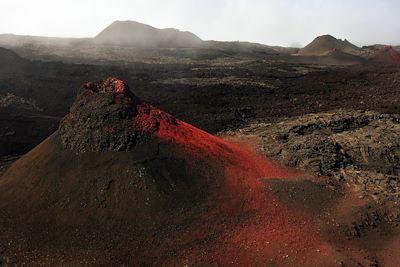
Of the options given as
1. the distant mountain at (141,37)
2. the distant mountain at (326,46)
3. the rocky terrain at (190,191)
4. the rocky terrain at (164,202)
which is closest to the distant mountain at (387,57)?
the distant mountain at (326,46)

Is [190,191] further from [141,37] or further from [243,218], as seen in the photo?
[141,37]

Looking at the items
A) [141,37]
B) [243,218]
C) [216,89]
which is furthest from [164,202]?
[141,37]

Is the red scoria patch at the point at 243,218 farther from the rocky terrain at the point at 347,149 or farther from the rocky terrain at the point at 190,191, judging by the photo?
the rocky terrain at the point at 347,149

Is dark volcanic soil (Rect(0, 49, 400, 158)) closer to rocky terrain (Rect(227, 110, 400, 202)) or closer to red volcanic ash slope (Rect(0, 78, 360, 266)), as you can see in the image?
rocky terrain (Rect(227, 110, 400, 202))

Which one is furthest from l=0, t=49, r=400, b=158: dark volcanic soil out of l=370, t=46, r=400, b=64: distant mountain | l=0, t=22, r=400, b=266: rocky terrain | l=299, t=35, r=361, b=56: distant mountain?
l=299, t=35, r=361, b=56: distant mountain

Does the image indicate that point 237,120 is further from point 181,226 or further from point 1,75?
point 1,75

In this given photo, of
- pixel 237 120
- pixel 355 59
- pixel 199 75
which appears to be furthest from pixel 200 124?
pixel 355 59
